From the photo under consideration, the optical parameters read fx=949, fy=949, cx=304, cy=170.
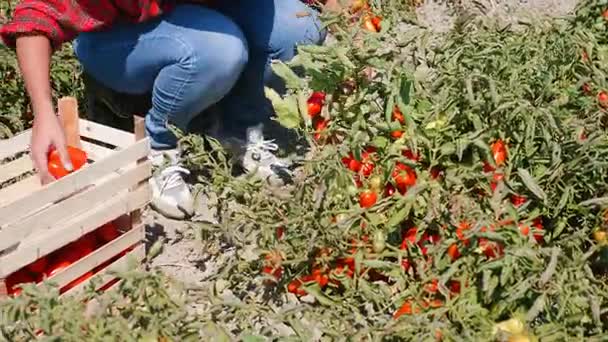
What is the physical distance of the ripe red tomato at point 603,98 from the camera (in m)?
1.79

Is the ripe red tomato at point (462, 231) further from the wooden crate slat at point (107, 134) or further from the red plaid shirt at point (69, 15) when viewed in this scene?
the red plaid shirt at point (69, 15)

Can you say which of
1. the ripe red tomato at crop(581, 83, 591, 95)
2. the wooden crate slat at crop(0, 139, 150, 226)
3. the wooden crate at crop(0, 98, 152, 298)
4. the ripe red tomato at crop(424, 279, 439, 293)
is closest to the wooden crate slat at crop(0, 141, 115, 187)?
the wooden crate at crop(0, 98, 152, 298)

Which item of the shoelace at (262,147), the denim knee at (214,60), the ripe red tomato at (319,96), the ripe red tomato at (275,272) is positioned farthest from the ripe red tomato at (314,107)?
the shoelace at (262,147)

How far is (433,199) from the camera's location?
161cm

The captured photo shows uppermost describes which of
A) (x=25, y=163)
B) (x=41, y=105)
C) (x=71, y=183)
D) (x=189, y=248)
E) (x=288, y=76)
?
(x=288, y=76)

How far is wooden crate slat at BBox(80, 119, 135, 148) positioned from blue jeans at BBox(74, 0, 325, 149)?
0.26 m

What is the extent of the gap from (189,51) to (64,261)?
65cm

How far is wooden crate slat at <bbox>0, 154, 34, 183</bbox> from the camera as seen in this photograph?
7.06 feet

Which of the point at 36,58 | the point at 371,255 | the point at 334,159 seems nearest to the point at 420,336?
the point at 371,255

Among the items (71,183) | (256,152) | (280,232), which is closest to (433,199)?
(280,232)

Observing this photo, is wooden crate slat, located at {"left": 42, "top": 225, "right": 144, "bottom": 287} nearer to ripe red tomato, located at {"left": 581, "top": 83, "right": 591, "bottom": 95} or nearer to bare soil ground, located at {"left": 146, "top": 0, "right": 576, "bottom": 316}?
bare soil ground, located at {"left": 146, "top": 0, "right": 576, "bottom": 316}

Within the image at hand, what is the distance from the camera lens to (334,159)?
1661 millimetres

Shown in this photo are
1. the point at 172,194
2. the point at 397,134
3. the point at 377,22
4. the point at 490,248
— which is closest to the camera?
the point at 490,248

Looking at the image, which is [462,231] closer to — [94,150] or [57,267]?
[57,267]
